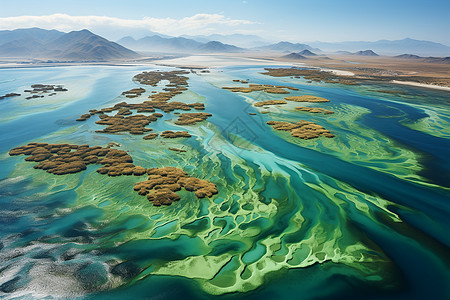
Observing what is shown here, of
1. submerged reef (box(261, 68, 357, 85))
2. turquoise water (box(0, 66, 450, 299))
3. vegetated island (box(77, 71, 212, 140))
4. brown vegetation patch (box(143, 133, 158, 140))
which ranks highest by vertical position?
submerged reef (box(261, 68, 357, 85))

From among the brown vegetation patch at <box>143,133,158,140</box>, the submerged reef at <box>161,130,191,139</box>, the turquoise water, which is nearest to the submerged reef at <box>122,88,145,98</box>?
the turquoise water

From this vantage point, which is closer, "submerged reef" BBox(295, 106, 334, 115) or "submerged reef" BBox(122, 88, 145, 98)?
"submerged reef" BBox(295, 106, 334, 115)

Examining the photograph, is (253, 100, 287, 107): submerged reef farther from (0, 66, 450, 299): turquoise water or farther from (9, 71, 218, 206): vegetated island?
(0, 66, 450, 299): turquoise water

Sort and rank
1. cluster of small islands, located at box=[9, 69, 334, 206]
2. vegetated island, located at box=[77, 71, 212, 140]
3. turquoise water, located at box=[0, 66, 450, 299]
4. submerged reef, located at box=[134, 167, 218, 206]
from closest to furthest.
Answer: turquoise water, located at box=[0, 66, 450, 299] < submerged reef, located at box=[134, 167, 218, 206] < cluster of small islands, located at box=[9, 69, 334, 206] < vegetated island, located at box=[77, 71, 212, 140]

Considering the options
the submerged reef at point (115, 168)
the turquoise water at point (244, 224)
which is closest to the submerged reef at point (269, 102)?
the turquoise water at point (244, 224)

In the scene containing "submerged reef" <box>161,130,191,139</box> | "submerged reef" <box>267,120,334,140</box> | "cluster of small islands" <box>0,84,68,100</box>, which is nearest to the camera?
"submerged reef" <box>161,130,191,139</box>

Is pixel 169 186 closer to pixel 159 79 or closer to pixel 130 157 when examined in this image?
pixel 130 157

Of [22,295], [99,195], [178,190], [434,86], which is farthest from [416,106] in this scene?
[22,295]
